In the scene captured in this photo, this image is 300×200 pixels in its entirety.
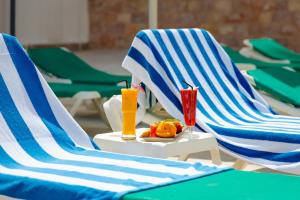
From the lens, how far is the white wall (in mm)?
11766

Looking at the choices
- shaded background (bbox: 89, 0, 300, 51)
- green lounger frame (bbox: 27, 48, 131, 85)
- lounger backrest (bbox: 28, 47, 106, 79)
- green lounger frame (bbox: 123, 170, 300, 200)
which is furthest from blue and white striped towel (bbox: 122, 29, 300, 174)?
shaded background (bbox: 89, 0, 300, 51)

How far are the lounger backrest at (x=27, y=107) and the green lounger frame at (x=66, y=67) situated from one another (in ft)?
10.3

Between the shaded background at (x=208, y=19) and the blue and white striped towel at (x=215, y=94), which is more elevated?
the blue and white striped towel at (x=215, y=94)

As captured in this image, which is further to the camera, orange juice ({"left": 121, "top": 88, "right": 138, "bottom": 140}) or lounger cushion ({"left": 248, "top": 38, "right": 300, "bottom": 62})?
lounger cushion ({"left": 248, "top": 38, "right": 300, "bottom": 62})

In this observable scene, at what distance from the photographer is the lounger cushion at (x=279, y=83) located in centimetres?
560

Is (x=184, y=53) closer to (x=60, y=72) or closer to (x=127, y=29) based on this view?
(x=60, y=72)

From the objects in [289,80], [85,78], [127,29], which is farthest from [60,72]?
[127,29]

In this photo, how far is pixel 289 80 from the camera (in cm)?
638

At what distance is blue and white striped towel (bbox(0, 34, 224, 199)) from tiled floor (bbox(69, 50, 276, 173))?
167 centimetres

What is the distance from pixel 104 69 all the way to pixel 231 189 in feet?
26.2

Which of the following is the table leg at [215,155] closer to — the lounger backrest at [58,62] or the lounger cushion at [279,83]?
the lounger cushion at [279,83]

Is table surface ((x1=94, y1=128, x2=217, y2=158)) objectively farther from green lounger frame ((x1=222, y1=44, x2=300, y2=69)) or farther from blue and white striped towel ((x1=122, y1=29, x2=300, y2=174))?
green lounger frame ((x1=222, y1=44, x2=300, y2=69))

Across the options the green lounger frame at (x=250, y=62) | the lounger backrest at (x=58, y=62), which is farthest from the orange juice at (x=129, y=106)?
the green lounger frame at (x=250, y=62)

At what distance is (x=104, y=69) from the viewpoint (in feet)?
34.7
